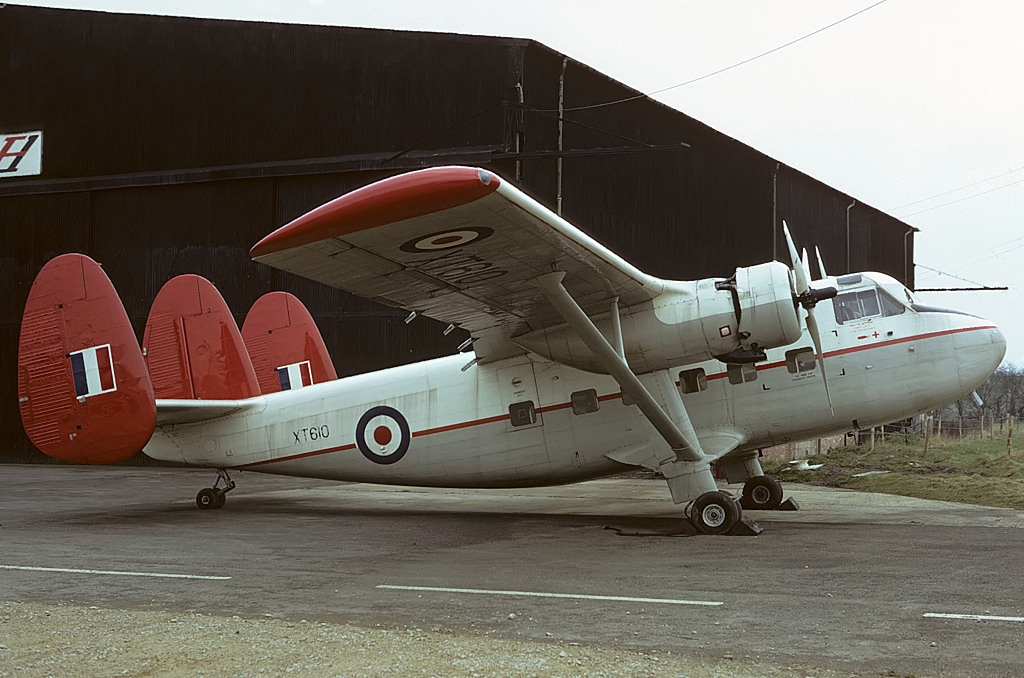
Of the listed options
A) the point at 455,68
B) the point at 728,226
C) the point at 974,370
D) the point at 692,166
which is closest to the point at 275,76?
the point at 455,68

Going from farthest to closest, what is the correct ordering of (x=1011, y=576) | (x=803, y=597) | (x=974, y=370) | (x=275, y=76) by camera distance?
(x=275, y=76), (x=974, y=370), (x=1011, y=576), (x=803, y=597)

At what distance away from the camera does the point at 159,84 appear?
31.8m

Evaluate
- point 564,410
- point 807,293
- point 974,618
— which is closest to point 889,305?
point 807,293

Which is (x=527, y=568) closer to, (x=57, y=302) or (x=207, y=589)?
(x=207, y=589)

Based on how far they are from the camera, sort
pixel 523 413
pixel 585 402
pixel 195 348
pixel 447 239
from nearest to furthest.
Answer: pixel 447 239 < pixel 585 402 < pixel 523 413 < pixel 195 348

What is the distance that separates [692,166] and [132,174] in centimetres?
1962

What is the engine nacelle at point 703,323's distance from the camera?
12.3m

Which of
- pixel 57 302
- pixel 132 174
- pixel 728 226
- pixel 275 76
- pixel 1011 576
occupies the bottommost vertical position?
pixel 1011 576

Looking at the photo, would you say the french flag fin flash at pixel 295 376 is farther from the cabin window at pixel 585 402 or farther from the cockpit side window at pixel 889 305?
the cockpit side window at pixel 889 305

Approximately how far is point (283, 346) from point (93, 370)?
4799 mm

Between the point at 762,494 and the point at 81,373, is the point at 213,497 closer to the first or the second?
the point at 81,373

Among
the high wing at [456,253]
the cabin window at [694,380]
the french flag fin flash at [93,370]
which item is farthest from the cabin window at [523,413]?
the french flag fin flash at [93,370]

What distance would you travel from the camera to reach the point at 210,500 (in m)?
16.7

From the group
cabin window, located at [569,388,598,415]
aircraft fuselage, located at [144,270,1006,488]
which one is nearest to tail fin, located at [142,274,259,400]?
aircraft fuselage, located at [144,270,1006,488]
